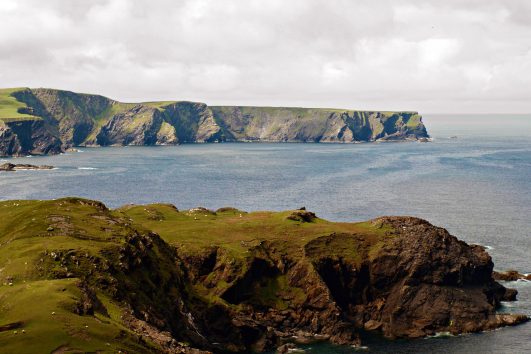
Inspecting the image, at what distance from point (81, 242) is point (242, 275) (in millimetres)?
36007

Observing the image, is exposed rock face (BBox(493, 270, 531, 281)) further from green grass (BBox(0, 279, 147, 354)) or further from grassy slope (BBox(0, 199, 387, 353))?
green grass (BBox(0, 279, 147, 354))

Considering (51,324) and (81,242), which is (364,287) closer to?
(81,242)

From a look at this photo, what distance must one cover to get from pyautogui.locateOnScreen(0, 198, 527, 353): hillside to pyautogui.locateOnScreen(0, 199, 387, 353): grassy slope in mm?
333

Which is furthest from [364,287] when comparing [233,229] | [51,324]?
[51,324]

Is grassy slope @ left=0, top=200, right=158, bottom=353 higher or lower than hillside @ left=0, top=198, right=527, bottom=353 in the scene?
higher

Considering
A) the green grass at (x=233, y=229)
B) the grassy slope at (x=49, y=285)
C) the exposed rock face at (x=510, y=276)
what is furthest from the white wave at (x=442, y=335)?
the grassy slope at (x=49, y=285)

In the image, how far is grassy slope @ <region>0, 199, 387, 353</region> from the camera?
5991 cm

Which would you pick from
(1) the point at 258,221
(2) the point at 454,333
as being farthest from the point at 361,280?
(1) the point at 258,221

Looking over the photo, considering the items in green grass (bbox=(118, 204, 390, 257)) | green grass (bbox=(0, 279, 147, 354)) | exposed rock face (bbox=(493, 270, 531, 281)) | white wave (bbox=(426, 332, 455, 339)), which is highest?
green grass (bbox=(0, 279, 147, 354))

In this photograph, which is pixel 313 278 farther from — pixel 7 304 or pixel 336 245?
pixel 7 304

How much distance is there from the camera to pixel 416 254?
124625 millimetres

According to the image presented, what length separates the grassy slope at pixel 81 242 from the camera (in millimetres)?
59906

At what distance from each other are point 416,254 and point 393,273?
21.4ft

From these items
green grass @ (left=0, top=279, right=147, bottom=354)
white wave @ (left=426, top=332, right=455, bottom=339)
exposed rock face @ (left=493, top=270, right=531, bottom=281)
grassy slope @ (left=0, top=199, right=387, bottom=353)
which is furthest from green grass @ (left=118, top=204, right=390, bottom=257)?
green grass @ (left=0, top=279, right=147, bottom=354)
